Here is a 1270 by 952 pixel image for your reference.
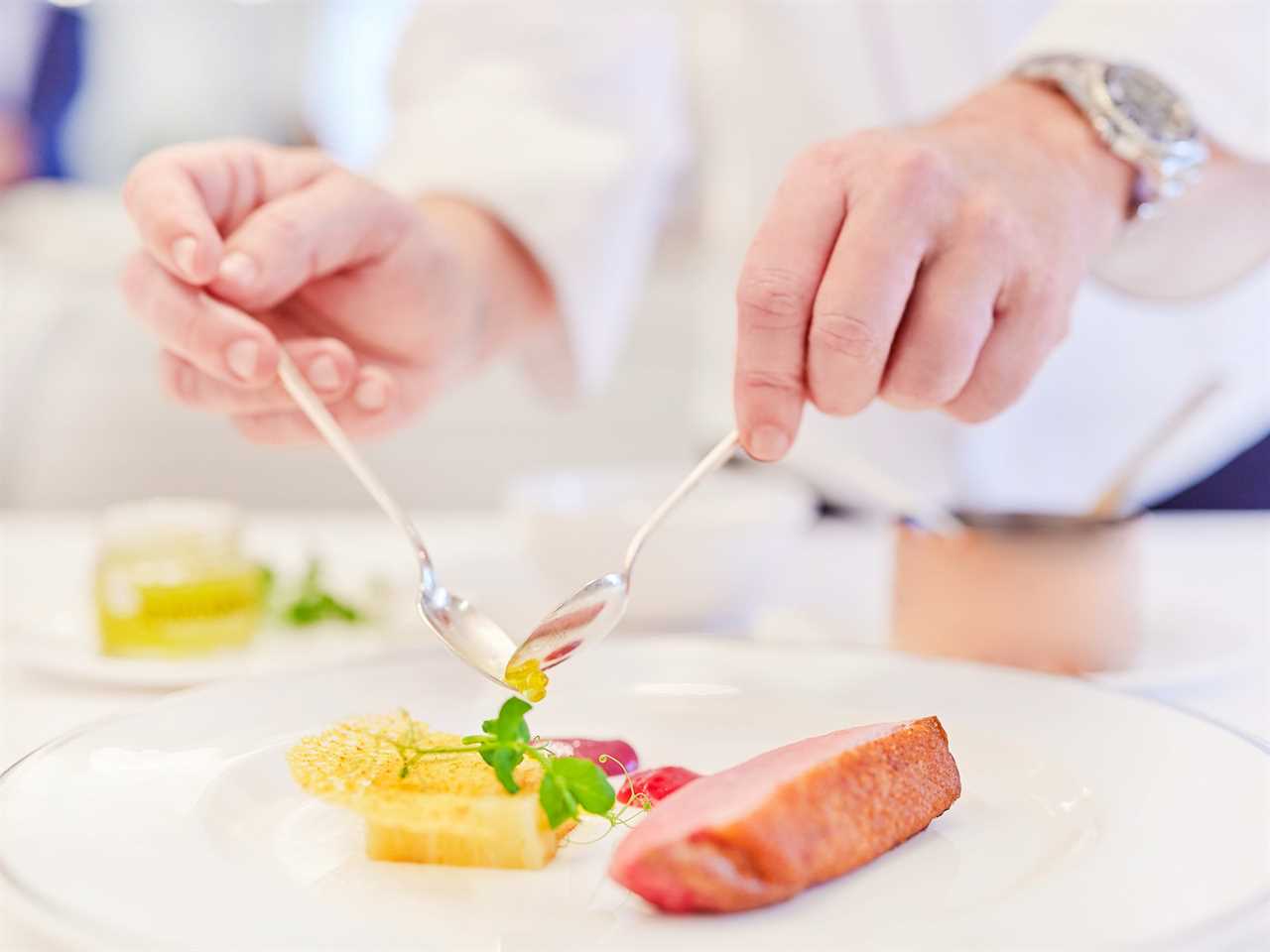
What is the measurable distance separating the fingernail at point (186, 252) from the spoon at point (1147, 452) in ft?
2.40

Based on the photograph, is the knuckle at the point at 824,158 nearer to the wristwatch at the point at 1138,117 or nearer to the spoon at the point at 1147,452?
the wristwatch at the point at 1138,117

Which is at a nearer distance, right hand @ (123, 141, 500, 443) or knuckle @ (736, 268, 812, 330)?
knuckle @ (736, 268, 812, 330)

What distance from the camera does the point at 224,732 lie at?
2.90ft

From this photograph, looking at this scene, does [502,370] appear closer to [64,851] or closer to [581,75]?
[581,75]

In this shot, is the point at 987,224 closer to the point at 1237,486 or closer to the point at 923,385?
the point at 923,385

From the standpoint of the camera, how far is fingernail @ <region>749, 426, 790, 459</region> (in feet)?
2.80

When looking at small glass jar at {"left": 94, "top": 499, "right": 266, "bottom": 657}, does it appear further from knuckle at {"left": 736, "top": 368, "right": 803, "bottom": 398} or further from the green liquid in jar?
knuckle at {"left": 736, "top": 368, "right": 803, "bottom": 398}

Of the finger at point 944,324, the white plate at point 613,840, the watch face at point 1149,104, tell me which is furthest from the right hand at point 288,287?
the watch face at point 1149,104

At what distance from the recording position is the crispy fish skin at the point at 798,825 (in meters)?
0.63

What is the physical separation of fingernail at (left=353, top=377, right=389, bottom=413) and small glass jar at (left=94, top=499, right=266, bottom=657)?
0.71 ft

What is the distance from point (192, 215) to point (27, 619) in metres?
0.53

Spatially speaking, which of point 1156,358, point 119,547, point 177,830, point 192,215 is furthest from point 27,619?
point 1156,358

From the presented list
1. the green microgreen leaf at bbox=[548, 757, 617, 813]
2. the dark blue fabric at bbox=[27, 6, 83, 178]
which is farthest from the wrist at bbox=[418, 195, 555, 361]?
the dark blue fabric at bbox=[27, 6, 83, 178]

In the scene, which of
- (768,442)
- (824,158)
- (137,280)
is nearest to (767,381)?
(768,442)
